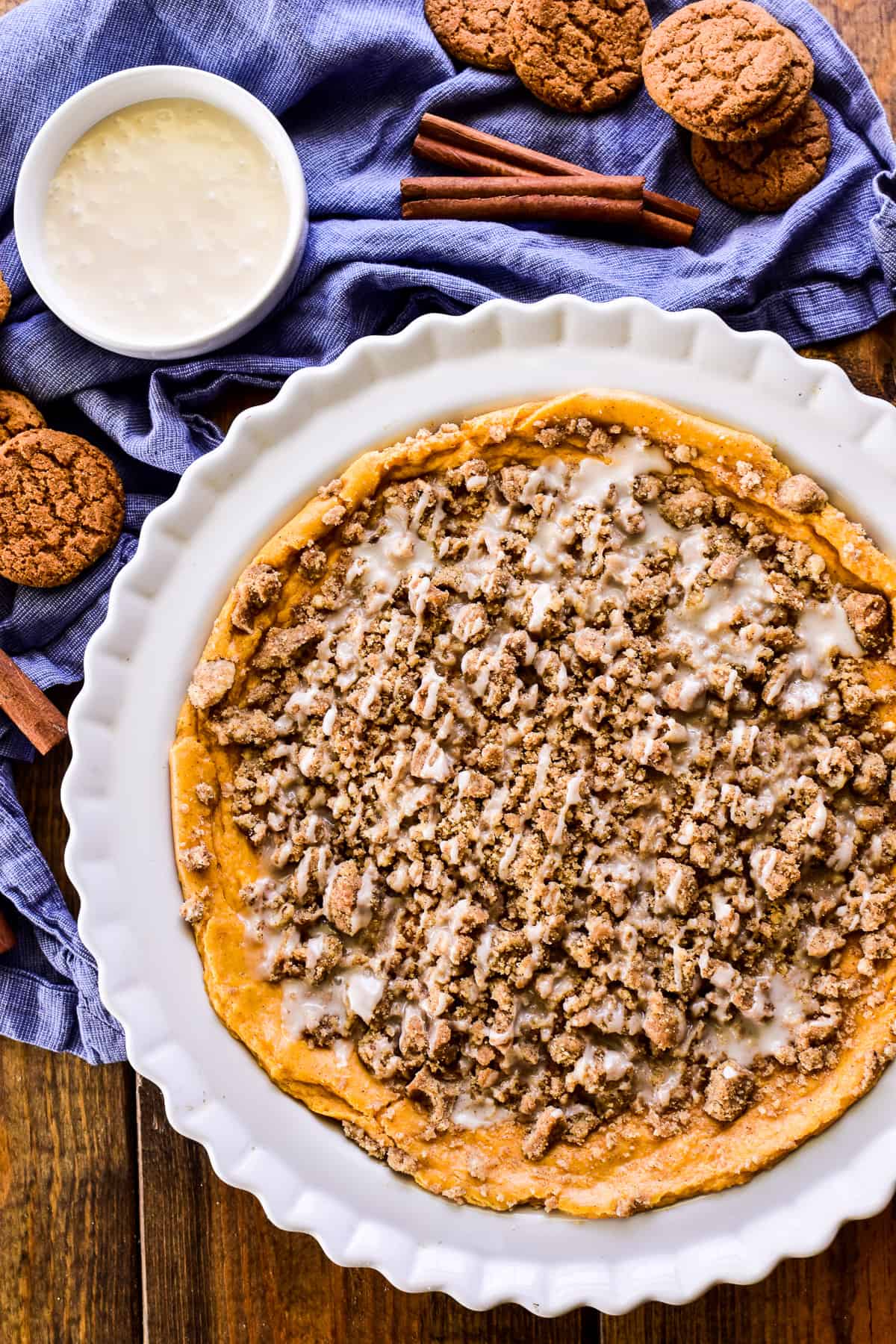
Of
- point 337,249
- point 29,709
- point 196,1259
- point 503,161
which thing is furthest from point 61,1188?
point 503,161

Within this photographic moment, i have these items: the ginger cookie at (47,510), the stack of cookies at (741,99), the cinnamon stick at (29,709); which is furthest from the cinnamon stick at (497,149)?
the cinnamon stick at (29,709)

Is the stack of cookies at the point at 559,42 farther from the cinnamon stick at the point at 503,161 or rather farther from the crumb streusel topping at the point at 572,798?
the crumb streusel topping at the point at 572,798

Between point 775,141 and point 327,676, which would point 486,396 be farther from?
point 775,141

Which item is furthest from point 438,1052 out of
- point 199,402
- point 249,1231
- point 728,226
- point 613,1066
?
point 728,226

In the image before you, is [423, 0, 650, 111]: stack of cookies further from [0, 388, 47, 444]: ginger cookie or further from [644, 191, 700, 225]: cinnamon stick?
[0, 388, 47, 444]: ginger cookie

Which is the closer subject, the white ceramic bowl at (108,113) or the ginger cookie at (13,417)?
the white ceramic bowl at (108,113)

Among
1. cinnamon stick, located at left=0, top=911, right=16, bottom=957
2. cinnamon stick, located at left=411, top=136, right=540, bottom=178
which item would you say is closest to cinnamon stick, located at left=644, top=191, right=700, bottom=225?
cinnamon stick, located at left=411, top=136, right=540, bottom=178
